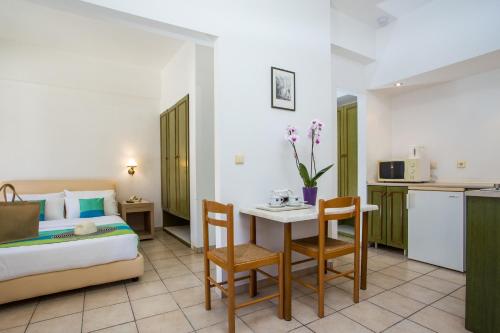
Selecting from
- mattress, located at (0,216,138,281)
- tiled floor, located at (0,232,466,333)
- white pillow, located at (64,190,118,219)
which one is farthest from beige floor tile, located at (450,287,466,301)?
white pillow, located at (64,190,118,219)

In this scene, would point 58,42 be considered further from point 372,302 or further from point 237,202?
point 372,302

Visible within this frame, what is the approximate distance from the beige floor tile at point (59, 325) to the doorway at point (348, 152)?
12.3ft

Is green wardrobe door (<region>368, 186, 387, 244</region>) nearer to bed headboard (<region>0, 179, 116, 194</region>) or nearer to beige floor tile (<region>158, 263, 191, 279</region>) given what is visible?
beige floor tile (<region>158, 263, 191, 279</region>)

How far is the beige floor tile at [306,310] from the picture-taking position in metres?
2.11

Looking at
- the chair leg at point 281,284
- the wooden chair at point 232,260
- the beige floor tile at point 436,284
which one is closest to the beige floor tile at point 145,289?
the wooden chair at point 232,260

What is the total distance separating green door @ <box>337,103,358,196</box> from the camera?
4562 millimetres

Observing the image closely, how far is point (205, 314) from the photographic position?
2166 mm

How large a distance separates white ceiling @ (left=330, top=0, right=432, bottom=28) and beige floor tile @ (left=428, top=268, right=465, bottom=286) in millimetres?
3019

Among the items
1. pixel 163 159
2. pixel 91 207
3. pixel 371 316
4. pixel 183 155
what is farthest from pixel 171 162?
pixel 371 316

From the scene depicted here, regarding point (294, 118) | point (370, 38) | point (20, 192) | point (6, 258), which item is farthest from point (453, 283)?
point (20, 192)

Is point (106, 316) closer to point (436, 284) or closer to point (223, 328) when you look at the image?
point (223, 328)

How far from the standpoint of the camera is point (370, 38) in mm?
3717

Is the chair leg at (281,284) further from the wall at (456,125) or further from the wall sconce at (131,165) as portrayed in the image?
the wall sconce at (131,165)

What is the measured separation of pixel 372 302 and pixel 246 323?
110 cm
